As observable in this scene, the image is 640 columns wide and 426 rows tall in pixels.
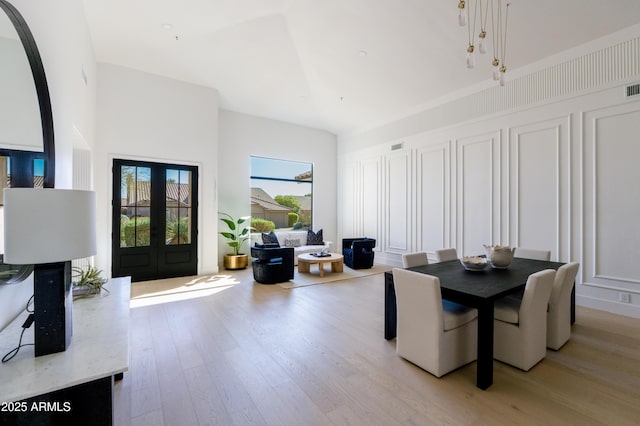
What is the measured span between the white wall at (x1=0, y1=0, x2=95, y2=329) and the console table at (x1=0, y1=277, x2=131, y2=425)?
0.31 meters

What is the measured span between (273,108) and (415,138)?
345 centimetres

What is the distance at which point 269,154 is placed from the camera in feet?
24.5

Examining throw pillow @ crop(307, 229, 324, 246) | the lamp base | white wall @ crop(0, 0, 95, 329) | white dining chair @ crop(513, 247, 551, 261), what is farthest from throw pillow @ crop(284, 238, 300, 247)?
the lamp base

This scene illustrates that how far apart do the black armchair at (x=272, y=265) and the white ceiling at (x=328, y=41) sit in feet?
11.4

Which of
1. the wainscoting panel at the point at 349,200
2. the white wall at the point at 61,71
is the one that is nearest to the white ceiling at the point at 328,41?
the white wall at the point at 61,71

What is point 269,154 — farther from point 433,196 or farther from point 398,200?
point 433,196

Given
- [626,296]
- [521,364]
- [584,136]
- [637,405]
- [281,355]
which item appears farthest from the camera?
[584,136]

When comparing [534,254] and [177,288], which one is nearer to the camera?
[534,254]

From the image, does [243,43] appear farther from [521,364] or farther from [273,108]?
[521,364]

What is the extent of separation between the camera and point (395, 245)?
6789mm

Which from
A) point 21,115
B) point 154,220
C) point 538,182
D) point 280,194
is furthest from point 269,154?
point 21,115

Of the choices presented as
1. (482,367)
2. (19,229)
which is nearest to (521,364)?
(482,367)

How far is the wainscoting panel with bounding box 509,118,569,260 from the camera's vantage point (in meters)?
4.20

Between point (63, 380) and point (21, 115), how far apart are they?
1.54 meters
